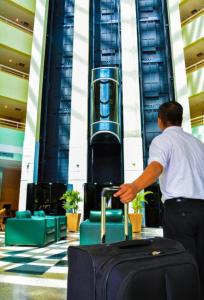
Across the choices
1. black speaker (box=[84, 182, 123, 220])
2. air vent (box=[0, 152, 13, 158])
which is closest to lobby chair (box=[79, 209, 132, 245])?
black speaker (box=[84, 182, 123, 220])

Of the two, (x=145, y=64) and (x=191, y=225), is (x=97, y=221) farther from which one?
(x=145, y=64)

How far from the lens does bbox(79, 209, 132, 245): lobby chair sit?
519 cm

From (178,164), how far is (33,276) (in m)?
2.66

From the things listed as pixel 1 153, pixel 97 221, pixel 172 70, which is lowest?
pixel 97 221

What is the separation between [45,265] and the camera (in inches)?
154

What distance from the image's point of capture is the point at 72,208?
11.1 meters

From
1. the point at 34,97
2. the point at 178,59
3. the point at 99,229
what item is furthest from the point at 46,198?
the point at 178,59

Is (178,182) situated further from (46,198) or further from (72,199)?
(46,198)

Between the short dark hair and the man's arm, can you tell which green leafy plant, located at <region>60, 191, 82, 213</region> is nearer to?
the short dark hair

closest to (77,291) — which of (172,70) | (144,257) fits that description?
(144,257)

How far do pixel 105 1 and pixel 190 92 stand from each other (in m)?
7.69

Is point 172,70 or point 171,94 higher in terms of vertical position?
point 172,70

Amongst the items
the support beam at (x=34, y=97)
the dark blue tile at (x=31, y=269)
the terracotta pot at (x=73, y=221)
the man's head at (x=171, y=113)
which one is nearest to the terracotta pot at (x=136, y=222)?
the terracotta pot at (x=73, y=221)

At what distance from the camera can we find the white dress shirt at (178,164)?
1389 mm
